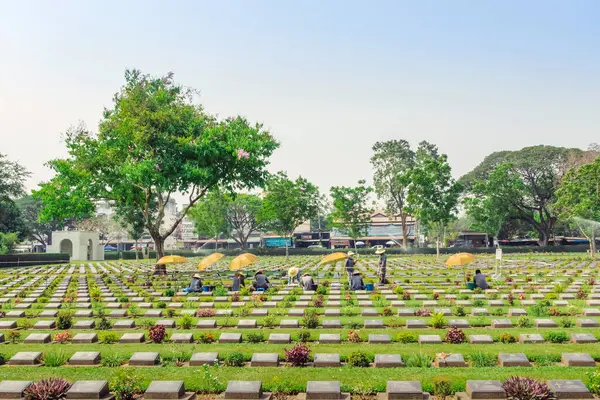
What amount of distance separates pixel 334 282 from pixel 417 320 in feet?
43.7

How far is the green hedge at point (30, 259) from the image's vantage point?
184ft

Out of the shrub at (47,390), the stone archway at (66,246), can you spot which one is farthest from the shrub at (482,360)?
the stone archway at (66,246)

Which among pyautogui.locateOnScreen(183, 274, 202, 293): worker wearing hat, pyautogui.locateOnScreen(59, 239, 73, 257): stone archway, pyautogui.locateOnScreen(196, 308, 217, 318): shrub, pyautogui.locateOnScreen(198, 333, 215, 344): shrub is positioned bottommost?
pyautogui.locateOnScreen(198, 333, 215, 344): shrub

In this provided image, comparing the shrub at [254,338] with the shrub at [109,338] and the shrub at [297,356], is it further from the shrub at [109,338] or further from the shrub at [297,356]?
the shrub at [109,338]

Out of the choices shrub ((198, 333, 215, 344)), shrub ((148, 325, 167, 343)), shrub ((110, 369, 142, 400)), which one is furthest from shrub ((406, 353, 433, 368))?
shrub ((148, 325, 167, 343))

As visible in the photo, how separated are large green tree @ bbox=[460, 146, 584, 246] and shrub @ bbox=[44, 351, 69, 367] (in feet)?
212

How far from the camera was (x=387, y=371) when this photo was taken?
36.3ft

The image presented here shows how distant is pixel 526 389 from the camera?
29.5 ft

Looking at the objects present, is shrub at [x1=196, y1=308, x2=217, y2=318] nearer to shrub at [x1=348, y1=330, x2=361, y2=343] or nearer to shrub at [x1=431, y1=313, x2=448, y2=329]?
shrub at [x1=348, y1=330, x2=361, y2=343]

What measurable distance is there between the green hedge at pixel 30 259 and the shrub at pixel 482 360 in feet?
179

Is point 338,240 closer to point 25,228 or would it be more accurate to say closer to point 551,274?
point 25,228

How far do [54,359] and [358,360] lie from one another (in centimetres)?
633

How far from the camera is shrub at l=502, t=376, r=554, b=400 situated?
8.90 meters

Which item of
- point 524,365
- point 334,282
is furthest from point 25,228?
point 524,365
